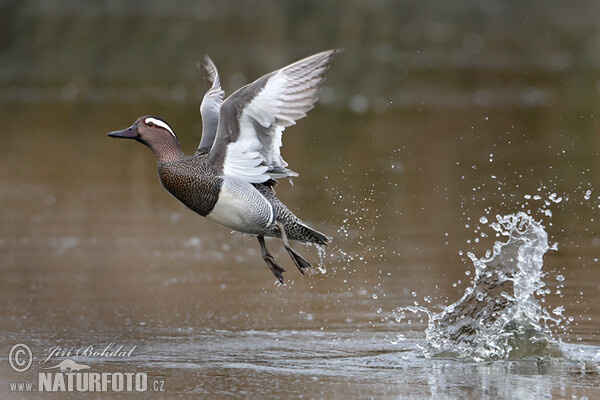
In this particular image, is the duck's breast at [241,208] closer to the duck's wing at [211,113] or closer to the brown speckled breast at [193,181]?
the brown speckled breast at [193,181]

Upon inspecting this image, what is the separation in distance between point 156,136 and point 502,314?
2.48 m

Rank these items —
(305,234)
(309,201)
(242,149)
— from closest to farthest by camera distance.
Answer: (242,149) → (305,234) → (309,201)

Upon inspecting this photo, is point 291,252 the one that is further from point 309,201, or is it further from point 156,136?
point 309,201

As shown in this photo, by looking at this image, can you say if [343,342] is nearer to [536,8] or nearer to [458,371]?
[458,371]

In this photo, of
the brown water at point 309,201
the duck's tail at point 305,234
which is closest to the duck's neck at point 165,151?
the duck's tail at point 305,234

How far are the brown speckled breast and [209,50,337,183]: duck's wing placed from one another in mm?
89

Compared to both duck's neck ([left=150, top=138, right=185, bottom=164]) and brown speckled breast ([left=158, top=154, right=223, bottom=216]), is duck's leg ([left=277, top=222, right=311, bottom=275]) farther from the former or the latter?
duck's neck ([left=150, top=138, right=185, bottom=164])

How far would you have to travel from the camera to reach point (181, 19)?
2742 centimetres

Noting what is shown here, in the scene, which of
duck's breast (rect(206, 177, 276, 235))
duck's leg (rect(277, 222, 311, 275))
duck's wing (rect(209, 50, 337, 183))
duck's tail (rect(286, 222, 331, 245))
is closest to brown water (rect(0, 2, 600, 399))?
duck's leg (rect(277, 222, 311, 275))

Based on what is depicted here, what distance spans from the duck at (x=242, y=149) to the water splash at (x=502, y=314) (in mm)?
1146

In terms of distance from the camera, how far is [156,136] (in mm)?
7207

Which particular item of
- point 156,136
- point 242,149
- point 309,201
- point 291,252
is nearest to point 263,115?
point 242,149

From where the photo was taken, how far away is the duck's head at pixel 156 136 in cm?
719

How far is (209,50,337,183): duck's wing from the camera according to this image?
6957 mm
